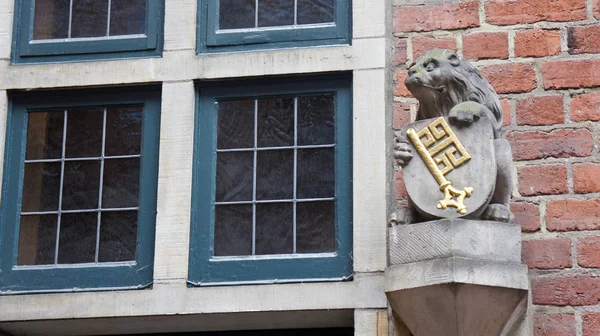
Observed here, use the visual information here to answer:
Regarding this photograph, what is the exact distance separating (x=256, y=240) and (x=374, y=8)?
3.40 feet

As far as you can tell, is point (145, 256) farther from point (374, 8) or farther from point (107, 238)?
point (374, 8)

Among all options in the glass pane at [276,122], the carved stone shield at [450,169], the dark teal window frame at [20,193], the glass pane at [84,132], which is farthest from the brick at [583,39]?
the glass pane at [84,132]

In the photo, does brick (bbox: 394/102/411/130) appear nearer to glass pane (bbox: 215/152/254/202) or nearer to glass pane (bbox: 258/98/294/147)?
glass pane (bbox: 258/98/294/147)

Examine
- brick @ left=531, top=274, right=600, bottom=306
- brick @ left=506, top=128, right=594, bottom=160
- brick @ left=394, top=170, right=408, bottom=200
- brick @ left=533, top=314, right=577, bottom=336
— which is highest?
brick @ left=506, top=128, right=594, bottom=160

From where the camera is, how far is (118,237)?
233 inches

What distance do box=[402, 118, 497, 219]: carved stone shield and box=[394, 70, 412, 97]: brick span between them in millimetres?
535

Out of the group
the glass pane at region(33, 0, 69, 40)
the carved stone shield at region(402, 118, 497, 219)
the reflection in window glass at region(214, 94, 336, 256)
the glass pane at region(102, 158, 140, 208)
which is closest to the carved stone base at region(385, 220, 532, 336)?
the carved stone shield at region(402, 118, 497, 219)

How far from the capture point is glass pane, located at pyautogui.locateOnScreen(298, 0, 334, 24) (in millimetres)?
6059

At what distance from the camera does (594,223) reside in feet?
18.1

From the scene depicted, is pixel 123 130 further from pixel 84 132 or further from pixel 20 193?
pixel 20 193

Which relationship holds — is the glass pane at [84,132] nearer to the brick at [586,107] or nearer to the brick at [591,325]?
the brick at [586,107]

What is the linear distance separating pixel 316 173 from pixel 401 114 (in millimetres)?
405

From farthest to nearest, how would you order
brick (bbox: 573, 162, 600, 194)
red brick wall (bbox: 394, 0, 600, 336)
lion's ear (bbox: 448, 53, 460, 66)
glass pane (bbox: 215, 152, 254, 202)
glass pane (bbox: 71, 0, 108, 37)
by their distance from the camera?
glass pane (bbox: 71, 0, 108, 37)
glass pane (bbox: 215, 152, 254, 202)
brick (bbox: 573, 162, 600, 194)
red brick wall (bbox: 394, 0, 600, 336)
lion's ear (bbox: 448, 53, 460, 66)

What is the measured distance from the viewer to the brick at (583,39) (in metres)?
5.76
